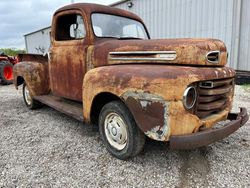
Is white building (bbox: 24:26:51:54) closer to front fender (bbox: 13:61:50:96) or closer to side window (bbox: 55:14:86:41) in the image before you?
front fender (bbox: 13:61:50:96)

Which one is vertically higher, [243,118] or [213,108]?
[213,108]

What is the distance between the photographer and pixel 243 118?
3.05 metres

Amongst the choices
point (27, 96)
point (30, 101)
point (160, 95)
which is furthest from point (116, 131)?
point (27, 96)

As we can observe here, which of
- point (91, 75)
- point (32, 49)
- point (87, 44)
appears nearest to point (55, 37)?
point (87, 44)

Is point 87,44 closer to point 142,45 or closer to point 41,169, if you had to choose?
point 142,45

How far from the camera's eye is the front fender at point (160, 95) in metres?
2.33

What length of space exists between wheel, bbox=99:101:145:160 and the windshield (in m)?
1.35

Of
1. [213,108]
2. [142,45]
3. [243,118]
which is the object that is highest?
[142,45]

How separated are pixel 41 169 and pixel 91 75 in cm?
130

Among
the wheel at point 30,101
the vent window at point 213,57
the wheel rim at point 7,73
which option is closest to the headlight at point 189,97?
the vent window at point 213,57

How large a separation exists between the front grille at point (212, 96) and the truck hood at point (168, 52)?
24cm

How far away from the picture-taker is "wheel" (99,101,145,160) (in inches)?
109

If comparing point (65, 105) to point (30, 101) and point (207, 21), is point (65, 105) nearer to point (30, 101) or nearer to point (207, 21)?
point (30, 101)

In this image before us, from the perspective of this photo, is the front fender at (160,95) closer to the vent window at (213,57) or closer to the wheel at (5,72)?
the vent window at (213,57)
